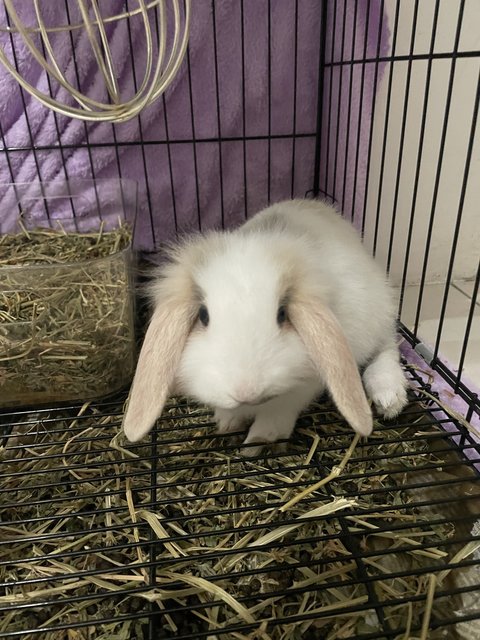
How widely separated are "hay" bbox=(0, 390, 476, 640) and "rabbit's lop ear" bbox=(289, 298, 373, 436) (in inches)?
5.6

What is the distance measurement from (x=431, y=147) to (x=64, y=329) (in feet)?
4.71

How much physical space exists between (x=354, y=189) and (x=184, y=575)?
1342 mm

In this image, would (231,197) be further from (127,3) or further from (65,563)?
(65,563)

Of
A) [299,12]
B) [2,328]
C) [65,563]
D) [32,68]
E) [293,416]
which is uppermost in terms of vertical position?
[299,12]

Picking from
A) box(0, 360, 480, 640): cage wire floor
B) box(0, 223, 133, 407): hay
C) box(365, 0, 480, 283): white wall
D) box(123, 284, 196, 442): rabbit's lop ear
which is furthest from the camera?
box(365, 0, 480, 283): white wall

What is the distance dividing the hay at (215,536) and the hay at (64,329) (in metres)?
0.14

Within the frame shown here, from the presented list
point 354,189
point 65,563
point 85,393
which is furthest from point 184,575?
point 354,189

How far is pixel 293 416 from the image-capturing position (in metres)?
1.22

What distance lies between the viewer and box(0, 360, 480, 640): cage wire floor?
87 cm

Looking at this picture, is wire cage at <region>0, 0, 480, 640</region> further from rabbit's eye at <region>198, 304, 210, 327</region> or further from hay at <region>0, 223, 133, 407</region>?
rabbit's eye at <region>198, 304, 210, 327</region>

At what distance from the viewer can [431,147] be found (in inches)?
76.7

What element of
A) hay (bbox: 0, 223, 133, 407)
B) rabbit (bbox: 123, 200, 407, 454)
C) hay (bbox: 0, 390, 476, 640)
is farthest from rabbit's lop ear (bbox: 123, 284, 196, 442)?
hay (bbox: 0, 223, 133, 407)

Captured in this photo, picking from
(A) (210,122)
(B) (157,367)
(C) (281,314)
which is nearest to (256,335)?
(C) (281,314)

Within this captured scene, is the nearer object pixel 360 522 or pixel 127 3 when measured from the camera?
pixel 360 522
